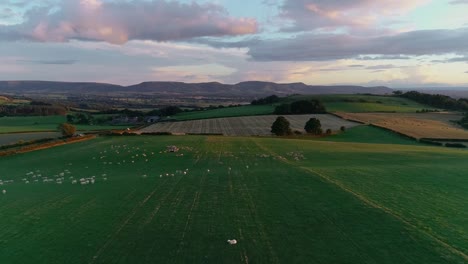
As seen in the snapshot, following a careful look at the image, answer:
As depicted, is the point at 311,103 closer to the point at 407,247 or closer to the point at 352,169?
the point at 352,169

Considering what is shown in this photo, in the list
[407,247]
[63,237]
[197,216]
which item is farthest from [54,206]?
[407,247]

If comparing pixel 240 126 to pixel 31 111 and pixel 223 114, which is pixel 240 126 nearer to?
pixel 223 114

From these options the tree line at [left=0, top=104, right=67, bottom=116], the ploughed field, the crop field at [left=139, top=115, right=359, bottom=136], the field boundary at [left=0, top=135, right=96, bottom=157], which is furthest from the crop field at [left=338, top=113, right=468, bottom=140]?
the tree line at [left=0, top=104, right=67, bottom=116]

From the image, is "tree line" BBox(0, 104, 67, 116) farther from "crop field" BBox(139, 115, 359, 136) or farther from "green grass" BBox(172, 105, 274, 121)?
"crop field" BBox(139, 115, 359, 136)

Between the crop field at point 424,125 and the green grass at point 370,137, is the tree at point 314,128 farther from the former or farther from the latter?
the crop field at point 424,125

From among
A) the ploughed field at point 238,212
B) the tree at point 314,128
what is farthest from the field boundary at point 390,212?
the tree at point 314,128
